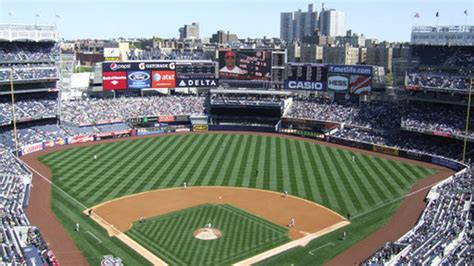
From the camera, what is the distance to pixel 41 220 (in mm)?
34656

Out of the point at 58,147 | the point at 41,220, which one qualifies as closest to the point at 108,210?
the point at 41,220

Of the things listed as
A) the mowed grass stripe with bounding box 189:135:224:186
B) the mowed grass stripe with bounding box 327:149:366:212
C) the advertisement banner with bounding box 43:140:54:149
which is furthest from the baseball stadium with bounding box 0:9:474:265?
the mowed grass stripe with bounding box 189:135:224:186

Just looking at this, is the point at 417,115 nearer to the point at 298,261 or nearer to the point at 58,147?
the point at 298,261

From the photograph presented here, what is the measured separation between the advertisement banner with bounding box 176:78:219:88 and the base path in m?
37.7

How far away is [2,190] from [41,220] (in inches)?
203

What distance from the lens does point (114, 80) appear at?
74.6 meters

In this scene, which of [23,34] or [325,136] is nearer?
[23,34]

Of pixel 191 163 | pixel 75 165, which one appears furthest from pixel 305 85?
pixel 75 165

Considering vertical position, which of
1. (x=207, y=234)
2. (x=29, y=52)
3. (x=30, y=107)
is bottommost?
(x=207, y=234)

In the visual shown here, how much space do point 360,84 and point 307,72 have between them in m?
8.67

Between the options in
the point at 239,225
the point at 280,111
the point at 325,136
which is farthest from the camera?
the point at 280,111

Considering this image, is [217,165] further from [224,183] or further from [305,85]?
[305,85]

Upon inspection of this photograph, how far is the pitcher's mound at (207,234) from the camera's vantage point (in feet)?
104

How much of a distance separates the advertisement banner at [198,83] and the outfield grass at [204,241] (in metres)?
43.0
